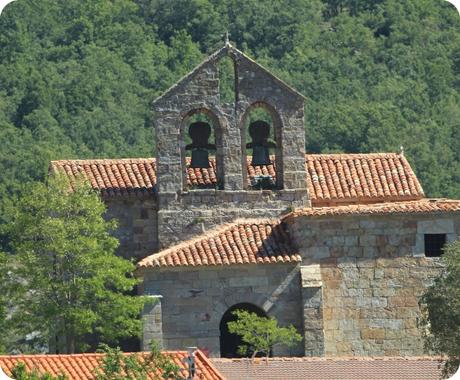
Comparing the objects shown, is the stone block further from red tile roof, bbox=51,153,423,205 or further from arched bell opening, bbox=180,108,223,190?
arched bell opening, bbox=180,108,223,190

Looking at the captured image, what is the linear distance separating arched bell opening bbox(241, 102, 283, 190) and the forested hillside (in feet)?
71.5

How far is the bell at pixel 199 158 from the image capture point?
58.4m

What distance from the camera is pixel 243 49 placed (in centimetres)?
9169

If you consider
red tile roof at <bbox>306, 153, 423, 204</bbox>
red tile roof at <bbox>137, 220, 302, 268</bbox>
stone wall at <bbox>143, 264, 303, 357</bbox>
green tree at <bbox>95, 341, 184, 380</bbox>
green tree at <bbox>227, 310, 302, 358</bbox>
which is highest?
red tile roof at <bbox>306, 153, 423, 204</bbox>

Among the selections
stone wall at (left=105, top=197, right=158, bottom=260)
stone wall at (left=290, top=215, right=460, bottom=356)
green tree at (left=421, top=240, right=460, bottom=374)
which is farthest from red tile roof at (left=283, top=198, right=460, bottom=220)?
stone wall at (left=105, top=197, right=158, bottom=260)

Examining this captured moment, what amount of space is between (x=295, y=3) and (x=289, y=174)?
3940 centimetres

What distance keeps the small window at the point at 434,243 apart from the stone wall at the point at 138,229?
219 inches

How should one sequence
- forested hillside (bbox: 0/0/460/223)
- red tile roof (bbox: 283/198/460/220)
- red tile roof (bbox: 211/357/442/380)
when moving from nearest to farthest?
red tile roof (bbox: 211/357/442/380) < red tile roof (bbox: 283/198/460/220) < forested hillside (bbox: 0/0/460/223)

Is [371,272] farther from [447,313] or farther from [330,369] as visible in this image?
[447,313]

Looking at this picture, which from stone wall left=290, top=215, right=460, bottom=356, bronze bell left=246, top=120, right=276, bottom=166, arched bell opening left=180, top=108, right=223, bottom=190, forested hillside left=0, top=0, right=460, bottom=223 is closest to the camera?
stone wall left=290, top=215, right=460, bottom=356

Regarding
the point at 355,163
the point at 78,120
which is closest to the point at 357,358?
the point at 355,163

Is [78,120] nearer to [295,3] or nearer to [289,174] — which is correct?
[295,3]

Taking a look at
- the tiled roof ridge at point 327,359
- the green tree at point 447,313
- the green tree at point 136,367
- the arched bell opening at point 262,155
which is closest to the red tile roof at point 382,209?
the arched bell opening at point 262,155

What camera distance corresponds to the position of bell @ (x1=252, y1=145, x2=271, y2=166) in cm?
5850
